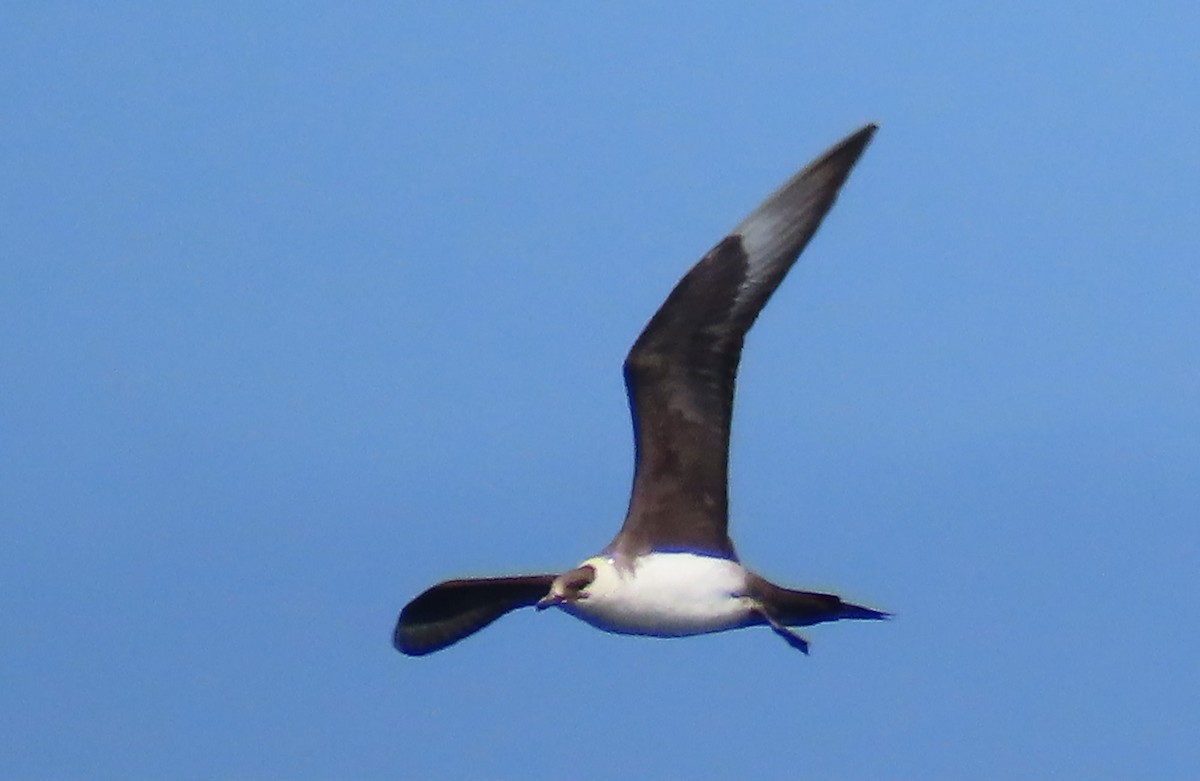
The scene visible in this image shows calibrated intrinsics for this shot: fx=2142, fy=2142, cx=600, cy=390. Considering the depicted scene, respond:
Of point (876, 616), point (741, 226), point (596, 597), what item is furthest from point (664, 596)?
point (741, 226)

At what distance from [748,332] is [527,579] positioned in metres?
1.27

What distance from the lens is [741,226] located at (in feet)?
26.8

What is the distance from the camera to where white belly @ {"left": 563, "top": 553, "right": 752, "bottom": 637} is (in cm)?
791

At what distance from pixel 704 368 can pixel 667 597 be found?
0.89 meters

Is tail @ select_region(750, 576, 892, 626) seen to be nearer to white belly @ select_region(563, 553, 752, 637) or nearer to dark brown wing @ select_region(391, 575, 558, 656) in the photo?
white belly @ select_region(563, 553, 752, 637)

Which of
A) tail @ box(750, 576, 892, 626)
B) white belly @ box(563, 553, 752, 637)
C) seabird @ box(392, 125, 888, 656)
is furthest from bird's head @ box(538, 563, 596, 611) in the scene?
tail @ box(750, 576, 892, 626)

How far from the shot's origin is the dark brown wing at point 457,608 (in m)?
8.27

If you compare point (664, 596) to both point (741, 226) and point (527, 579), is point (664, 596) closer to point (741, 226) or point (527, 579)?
point (527, 579)

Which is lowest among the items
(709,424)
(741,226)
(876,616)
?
(876,616)

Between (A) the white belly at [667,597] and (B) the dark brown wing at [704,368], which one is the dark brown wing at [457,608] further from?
(B) the dark brown wing at [704,368]

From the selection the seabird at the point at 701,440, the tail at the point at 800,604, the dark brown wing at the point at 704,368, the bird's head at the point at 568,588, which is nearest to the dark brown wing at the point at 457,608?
the seabird at the point at 701,440

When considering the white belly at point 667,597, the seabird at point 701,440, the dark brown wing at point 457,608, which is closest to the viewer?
the white belly at point 667,597

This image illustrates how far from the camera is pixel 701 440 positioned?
27.0 feet

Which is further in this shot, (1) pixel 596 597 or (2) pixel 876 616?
(2) pixel 876 616
